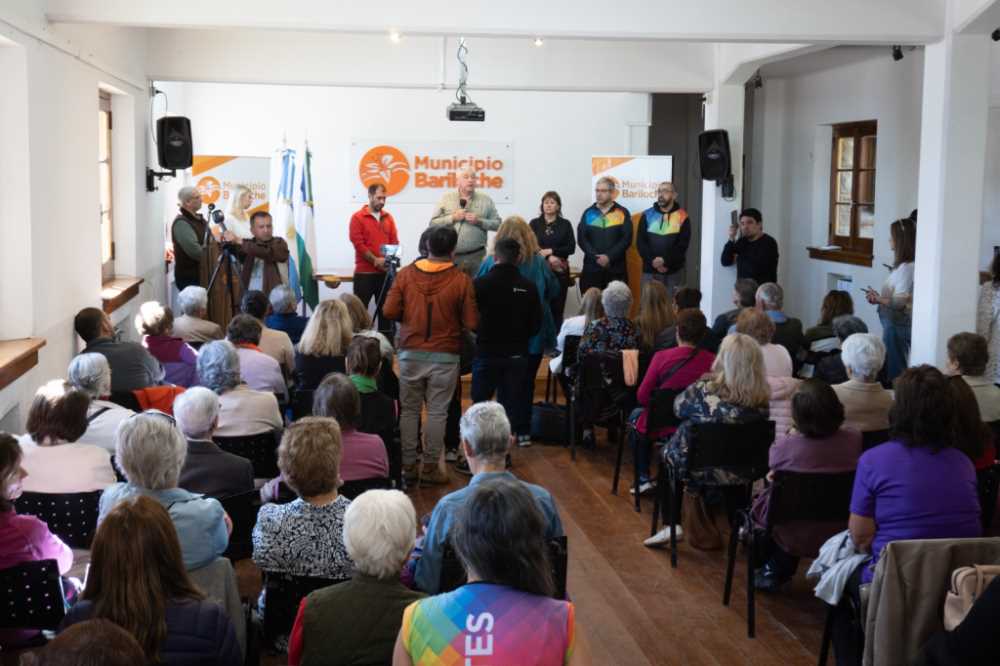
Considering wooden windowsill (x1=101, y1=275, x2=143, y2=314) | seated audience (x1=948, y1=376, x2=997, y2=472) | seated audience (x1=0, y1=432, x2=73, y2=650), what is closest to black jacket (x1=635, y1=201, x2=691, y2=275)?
wooden windowsill (x1=101, y1=275, x2=143, y2=314)

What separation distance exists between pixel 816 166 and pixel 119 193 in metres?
7.04

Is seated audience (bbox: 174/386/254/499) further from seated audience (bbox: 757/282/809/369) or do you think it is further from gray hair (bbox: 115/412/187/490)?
seated audience (bbox: 757/282/809/369)

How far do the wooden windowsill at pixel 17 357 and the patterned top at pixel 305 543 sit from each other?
92.5 inches

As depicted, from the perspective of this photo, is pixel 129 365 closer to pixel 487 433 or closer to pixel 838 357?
pixel 487 433

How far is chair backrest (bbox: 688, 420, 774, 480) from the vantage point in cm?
534

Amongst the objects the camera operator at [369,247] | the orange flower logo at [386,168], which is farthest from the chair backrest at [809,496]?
the orange flower logo at [386,168]

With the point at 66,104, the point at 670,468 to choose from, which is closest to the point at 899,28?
the point at 670,468

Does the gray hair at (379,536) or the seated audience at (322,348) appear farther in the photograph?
the seated audience at (322,348)

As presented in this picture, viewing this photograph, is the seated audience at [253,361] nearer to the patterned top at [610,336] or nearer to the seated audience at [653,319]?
the patterned top at [610,336]

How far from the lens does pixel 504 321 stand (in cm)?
718

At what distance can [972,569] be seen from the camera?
289 centimetres

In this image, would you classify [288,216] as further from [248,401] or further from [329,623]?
[329,623]

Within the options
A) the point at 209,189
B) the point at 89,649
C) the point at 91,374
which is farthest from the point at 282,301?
the point at 89,649

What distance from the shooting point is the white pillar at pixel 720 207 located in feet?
33.8
